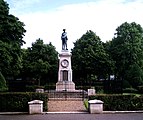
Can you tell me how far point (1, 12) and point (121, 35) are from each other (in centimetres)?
2827

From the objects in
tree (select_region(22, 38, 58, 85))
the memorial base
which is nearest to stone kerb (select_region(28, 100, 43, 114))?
the memorial base

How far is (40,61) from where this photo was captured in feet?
204

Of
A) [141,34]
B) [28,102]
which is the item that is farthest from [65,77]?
[141,34]

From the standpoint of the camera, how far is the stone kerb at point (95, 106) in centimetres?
2364

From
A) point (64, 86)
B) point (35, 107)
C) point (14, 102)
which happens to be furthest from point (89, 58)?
point (35, 107)

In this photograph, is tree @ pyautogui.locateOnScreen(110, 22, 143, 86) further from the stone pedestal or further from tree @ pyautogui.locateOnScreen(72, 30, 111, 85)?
the stone pedestal

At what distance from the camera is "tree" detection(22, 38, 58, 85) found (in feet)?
204

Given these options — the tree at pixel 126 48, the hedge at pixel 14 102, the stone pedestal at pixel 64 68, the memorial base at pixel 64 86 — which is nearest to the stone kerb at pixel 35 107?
the hedge at pixel 14 102

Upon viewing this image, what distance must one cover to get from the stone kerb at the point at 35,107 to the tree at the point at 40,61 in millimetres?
38051

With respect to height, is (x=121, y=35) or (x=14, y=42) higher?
(x=121, y=35)

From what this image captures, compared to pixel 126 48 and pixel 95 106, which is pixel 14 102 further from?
pixel 126 48

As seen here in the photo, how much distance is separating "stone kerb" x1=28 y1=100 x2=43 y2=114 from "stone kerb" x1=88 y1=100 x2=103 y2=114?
3.31 meters

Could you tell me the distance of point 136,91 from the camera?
46.6 metres

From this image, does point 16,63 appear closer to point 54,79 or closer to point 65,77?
point 65,77
